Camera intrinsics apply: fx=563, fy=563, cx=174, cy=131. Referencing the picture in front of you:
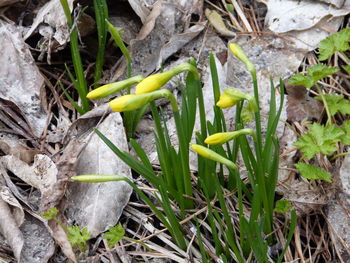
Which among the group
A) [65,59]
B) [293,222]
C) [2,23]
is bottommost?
[293,222]

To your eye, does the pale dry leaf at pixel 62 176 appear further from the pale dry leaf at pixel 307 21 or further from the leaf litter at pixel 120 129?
the pale dry leaf at pixel 307 21

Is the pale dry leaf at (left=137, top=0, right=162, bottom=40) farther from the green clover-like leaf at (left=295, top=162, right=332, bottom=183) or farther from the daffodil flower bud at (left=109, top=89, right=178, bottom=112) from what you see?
the daffodil flower bud at (left=109, top=89, right=178, bottom=112)

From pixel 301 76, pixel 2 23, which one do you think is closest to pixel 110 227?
pixel 301 76

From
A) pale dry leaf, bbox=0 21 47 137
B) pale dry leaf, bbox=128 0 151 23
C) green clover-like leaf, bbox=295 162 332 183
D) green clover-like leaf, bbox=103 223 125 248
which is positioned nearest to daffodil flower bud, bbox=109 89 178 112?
green clover-like leaf, bbox=103 223 125 248

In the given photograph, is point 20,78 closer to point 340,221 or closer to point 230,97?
point 230,97

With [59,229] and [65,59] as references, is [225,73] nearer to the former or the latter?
[65,59]

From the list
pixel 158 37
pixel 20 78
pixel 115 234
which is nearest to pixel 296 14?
pixel 158 37

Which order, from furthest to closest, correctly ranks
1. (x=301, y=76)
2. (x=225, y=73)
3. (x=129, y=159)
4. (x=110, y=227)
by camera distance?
(x=225, y=73)
(x=301, y=76)
(x=110, y=227)
(x=129, y=159)
